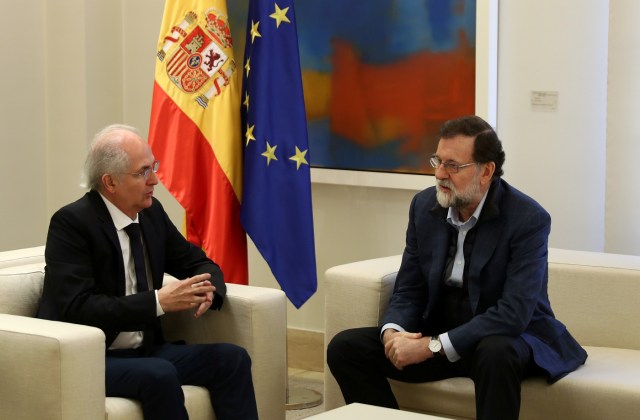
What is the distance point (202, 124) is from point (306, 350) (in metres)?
1.41

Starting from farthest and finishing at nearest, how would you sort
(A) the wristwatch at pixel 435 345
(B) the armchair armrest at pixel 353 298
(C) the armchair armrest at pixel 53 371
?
(B) the armchair armrest at pixel 353 298, (A) the wristwatch at pixel 435 345, (C) the armchair armrest at pixel 53 371

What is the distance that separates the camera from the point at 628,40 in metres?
4.25

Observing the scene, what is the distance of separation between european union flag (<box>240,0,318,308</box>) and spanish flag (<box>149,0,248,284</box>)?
8cm

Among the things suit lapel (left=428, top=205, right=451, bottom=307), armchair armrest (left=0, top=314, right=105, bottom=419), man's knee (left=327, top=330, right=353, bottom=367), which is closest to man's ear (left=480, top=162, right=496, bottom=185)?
suit lapel (left=428, top=205, right=451, bottom=307)

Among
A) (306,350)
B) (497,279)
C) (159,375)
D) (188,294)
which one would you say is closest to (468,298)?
(497,279)

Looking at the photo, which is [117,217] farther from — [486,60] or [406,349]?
[486,60]

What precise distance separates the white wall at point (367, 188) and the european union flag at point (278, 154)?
0.68 m

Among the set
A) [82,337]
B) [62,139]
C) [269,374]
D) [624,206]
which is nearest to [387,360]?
[269,374]

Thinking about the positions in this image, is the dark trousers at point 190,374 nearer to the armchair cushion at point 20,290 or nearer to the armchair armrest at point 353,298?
the armchair cushion at point 20,290

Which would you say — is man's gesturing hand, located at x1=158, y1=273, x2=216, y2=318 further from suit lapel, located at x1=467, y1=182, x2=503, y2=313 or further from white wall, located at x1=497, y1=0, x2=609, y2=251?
white wall, located at x1=497, y1=0, x2=609, y2=251

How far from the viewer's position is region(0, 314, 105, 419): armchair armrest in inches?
120

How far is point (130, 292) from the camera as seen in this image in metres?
3.53

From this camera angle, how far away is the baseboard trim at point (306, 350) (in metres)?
5.29

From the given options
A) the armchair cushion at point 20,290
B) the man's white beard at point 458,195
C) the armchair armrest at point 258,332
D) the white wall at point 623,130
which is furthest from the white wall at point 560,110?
the armchair cushion at point 20,290
